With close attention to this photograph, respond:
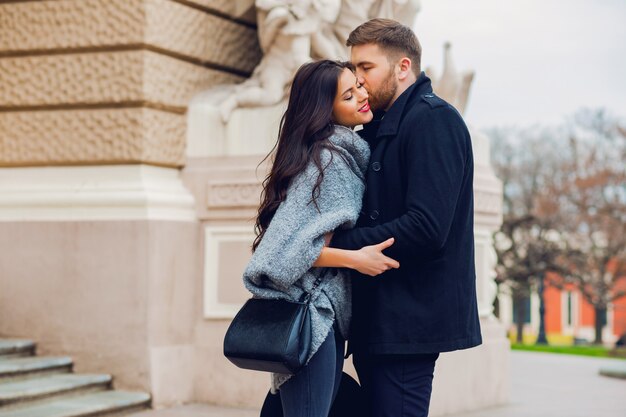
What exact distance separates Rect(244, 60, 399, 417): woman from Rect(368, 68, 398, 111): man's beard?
0.13 metres

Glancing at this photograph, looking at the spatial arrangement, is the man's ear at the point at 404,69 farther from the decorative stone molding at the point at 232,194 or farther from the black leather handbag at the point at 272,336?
the decorative stone molding at the point at 232,194

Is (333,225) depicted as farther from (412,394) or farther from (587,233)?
(587,233)

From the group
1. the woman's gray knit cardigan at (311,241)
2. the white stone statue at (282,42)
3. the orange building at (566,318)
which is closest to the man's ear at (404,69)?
the woman's gray knit cardigan at (311,241)

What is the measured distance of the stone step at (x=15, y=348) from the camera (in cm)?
721

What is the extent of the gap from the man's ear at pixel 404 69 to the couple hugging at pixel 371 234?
22mm

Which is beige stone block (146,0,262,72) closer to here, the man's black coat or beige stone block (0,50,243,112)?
beige stone block (0,50,243,112)

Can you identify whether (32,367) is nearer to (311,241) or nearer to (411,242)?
(311,241)

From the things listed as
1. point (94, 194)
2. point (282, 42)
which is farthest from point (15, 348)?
point (282, 42)

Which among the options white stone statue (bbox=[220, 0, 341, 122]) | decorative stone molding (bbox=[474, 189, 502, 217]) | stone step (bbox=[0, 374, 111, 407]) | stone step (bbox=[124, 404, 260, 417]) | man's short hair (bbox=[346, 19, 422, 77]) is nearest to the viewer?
man's short hair (bbox=[346, 19, 422, 77])

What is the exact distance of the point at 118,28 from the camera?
7473mm

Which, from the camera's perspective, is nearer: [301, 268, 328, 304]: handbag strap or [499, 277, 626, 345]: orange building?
[301, 268, 328, 304]: handbag strap

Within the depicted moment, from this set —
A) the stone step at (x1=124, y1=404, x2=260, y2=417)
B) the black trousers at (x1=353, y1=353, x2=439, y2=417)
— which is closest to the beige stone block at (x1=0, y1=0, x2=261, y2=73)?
the stone step at (x1=124, y1=404, x2=260, y2=417)

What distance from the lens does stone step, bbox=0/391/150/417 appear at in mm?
6250

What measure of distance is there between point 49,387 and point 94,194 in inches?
57.9
